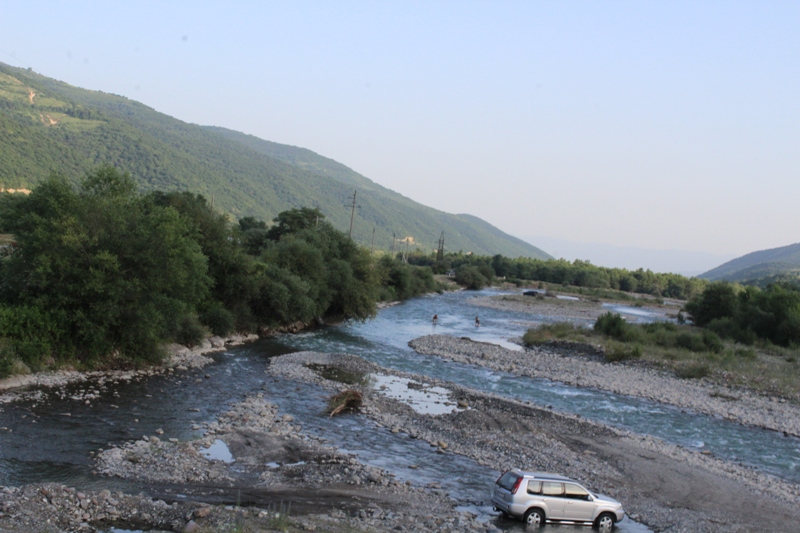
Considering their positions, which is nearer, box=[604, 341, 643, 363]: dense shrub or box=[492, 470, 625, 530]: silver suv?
box=[492, 470, 625, 530]: silver suv

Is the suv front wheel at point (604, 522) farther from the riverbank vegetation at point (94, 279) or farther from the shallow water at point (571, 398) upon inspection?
the riverbank vegetation at point (94, 279)

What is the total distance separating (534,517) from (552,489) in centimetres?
82

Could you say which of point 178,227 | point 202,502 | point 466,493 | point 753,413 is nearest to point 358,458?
point 466,493

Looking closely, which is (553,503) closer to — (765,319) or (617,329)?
(617,329)

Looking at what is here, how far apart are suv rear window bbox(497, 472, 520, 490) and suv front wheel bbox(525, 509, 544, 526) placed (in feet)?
2.41

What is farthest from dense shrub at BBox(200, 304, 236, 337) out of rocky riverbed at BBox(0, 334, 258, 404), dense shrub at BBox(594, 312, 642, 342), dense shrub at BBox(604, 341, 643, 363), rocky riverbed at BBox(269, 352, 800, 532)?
dense shrub at BBox(594, 312, 642, 342)

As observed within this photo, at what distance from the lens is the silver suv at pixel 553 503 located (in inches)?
627

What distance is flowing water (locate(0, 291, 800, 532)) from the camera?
1753cm

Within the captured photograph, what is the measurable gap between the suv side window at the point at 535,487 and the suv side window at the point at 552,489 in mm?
100

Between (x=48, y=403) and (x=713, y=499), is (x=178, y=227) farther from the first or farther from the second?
(x=713, y=499)

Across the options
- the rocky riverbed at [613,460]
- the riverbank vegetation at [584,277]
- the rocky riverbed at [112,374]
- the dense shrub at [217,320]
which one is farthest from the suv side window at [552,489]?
the riverbank vegetation at [584,277]

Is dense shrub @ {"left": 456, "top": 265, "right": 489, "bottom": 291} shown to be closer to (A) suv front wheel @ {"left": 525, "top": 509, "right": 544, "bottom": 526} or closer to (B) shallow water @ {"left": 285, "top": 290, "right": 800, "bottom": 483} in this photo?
(B) shallow water @ {"left": 285, "top": 290, "right": 800, "bottom": 483}

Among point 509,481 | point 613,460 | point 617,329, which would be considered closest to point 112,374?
point 509,481

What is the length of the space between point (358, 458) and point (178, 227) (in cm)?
1717
